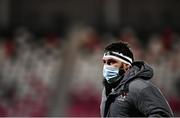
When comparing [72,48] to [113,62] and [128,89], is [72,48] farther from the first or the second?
[128,89]

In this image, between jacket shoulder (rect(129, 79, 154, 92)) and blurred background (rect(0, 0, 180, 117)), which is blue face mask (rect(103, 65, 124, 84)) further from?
blurred background (rect(0, 0, 180, 117))

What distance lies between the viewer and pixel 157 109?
14.1 ft

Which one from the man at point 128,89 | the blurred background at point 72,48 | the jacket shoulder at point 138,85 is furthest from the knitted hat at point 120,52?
the blurred background at point 72,48

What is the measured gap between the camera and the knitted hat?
4.62 metres

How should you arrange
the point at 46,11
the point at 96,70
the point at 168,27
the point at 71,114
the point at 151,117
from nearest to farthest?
the point at 151,117, the point at 71,114, the point at 96,70, the point at 168,27, the point at 46,11

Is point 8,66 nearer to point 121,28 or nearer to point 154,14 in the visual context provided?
point 121,28

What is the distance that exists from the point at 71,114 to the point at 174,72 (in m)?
2.25

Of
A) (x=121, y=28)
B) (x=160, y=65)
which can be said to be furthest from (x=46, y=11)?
(x=160, y=65)

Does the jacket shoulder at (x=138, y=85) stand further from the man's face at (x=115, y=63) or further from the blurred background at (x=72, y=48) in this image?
the blurred background at (x=72, y=48)

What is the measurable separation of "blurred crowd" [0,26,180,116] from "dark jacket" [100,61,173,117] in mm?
8628

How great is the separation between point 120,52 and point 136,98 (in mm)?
374

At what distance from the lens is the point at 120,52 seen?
4.64 meters

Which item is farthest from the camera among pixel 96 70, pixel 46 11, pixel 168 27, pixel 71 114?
pixel 46 11

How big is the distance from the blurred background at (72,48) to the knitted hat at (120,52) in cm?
845
